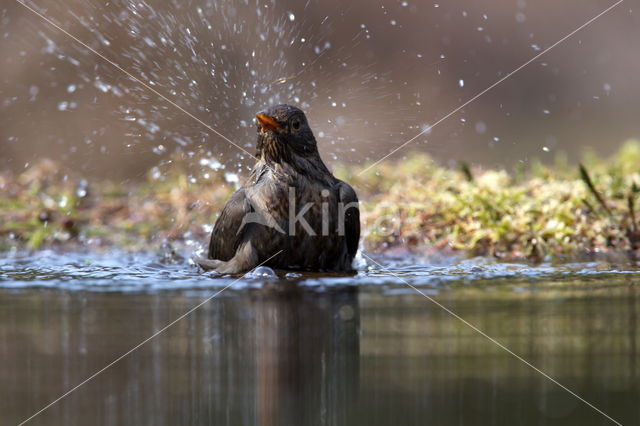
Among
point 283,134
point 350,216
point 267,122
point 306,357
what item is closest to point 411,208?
point 350,216

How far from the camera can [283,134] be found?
473 centimetres

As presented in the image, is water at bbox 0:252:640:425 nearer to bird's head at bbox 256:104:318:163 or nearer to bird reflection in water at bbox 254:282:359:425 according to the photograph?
bird reflection in water at bbox 254:282:359:425

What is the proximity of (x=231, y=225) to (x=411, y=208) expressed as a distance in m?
2.13

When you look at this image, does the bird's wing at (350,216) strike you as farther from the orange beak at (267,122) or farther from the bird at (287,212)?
the orange beak at (267,122)

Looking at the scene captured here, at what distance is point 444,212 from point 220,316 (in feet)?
10.5

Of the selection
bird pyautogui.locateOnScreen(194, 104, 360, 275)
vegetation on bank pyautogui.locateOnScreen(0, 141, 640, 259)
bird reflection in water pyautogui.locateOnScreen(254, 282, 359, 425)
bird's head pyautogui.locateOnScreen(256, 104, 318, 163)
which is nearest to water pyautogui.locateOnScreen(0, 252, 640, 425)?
bird reflection in water pyautogui.locateOnScreen(254, 282, 359, 425)

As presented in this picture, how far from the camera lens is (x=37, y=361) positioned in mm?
2711

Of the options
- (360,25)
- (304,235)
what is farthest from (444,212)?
(360,25)

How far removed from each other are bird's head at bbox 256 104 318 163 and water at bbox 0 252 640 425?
762 mm

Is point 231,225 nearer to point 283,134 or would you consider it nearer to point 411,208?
point 283,134

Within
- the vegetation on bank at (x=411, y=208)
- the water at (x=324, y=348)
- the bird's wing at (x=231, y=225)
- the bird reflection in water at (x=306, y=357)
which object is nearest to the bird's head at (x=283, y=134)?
the bird's wing at (x=231, y=225)

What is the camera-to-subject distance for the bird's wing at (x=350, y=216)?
4.79 meters

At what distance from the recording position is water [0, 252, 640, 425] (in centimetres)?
223

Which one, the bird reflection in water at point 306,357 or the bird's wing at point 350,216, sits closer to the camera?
the bird reflection in water at point 306,357
